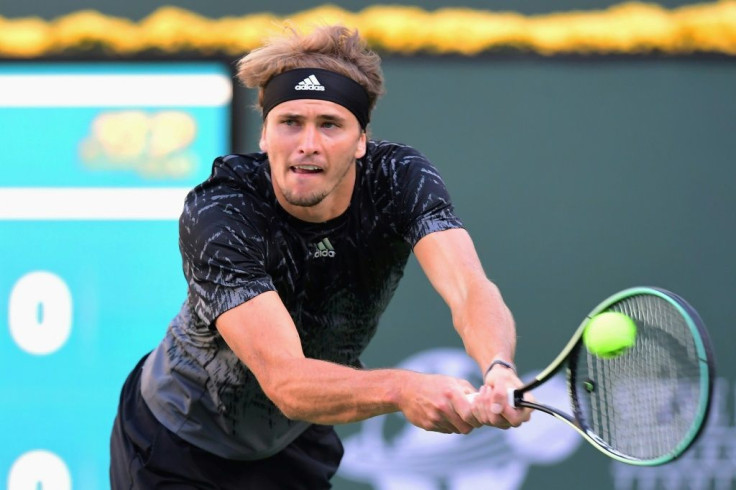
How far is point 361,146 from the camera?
3512 mm

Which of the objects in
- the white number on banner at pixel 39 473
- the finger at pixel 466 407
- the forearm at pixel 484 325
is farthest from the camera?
the white number on banner at pixel 39 473

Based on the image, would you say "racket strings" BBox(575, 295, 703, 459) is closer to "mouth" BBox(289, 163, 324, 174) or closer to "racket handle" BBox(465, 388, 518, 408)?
"racket handle" BBox(465, 388, 518, 408)

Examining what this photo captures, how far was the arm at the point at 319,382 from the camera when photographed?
2.74 m

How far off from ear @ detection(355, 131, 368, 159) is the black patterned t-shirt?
0.05 meters

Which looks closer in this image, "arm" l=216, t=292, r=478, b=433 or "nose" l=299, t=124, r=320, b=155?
"arm" l=216, t=292, r=478, b=433

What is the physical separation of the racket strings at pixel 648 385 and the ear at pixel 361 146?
34.9 inches

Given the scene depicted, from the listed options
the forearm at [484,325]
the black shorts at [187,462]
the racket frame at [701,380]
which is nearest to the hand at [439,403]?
the racket frame at [701,380]

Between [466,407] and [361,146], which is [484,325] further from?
[361,146]

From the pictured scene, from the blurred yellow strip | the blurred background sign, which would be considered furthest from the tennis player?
the blurred yellow strip

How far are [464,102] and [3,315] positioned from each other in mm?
2149

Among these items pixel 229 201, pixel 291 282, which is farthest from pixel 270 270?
pixel 229 201

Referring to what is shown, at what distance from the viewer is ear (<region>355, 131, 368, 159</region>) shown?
348 cm

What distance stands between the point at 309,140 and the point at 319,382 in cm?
74

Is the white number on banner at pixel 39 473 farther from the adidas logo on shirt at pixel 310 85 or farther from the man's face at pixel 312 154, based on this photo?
the adidas logo on shirt at pixel 310 85
